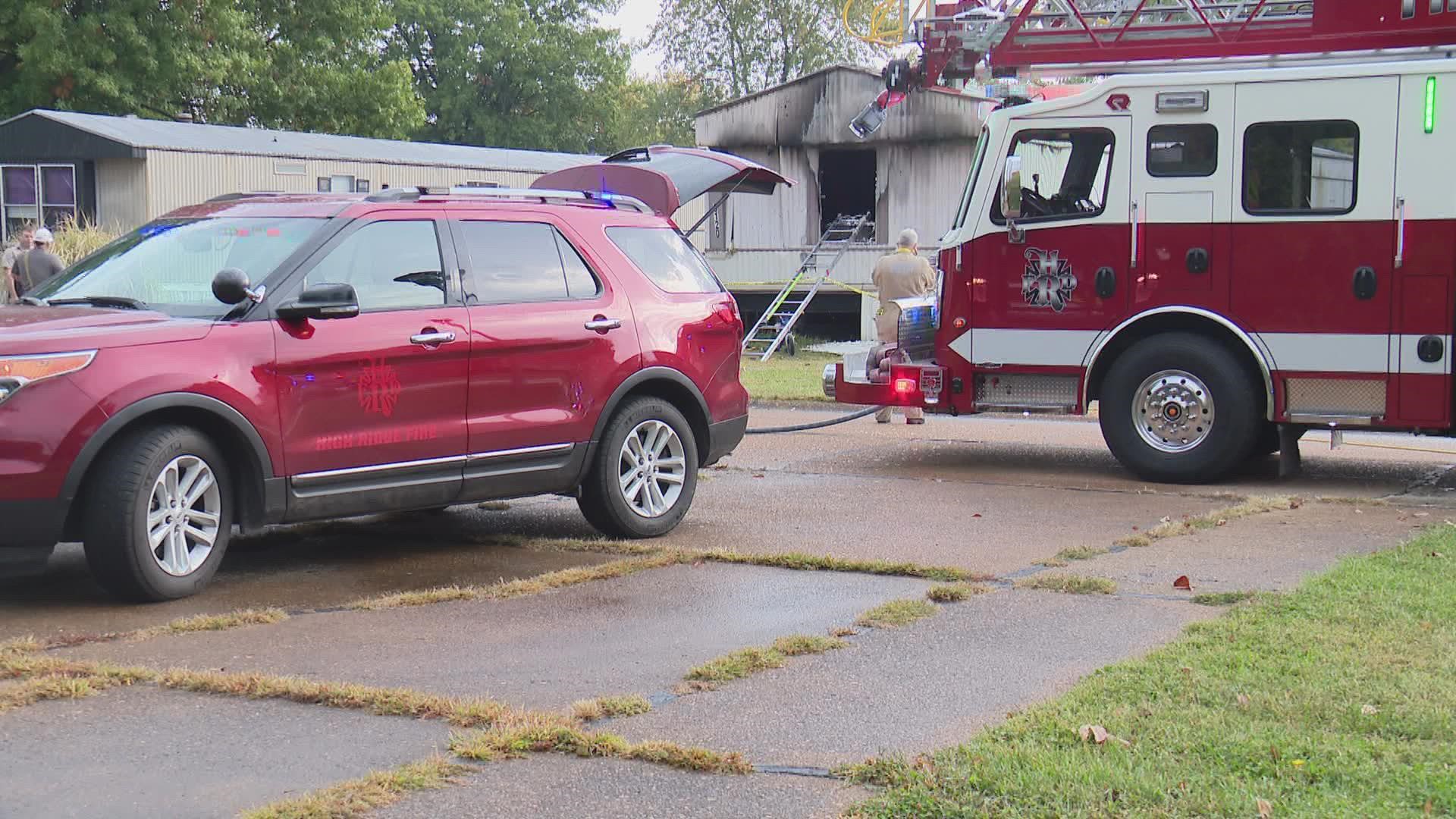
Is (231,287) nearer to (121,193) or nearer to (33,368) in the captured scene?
(33,368)

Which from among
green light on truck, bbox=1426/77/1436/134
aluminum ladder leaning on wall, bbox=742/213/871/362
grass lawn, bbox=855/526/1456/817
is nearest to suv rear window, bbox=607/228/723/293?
grass lawn, bbox=855/526/1456/817

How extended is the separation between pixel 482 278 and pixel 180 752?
3674mm

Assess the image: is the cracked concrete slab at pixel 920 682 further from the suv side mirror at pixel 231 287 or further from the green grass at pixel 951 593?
the suv side mirror at pixel 231 287

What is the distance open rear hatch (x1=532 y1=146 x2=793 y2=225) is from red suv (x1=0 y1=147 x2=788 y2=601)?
557cm

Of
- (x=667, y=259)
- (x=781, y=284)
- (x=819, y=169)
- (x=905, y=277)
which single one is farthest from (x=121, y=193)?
(x=667, y=259)

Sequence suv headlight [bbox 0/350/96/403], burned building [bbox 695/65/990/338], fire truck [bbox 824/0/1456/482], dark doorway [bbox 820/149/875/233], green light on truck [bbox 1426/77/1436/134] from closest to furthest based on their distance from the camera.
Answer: suv headlight [bbox 0/350/96/403] < green light on truck [bbox 1426/77/1436/134] < fire truck [bbox 824/0/1456/482] < burned building [bbox 695/65/990/338] < dark doorway [bbox 820/149/875/233]

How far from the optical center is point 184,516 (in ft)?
22.5

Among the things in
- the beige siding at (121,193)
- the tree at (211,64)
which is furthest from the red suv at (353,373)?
the tree at (211,64)

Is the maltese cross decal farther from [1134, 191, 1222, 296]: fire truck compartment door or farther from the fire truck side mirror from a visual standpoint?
[1134, 191, 1222, 296]: fire truck compartment door

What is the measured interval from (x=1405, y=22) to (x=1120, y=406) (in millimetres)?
3182

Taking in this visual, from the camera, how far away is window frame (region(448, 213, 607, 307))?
7.95m

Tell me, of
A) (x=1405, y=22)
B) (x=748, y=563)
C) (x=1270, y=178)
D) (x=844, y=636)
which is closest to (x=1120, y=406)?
(x=1270, y=178)

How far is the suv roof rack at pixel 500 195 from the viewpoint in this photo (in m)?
7.93

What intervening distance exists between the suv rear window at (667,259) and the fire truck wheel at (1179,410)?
351cm
